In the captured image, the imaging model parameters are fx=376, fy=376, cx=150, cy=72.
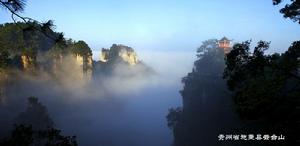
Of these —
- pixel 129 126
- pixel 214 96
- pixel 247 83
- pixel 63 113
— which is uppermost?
pixel 247 83

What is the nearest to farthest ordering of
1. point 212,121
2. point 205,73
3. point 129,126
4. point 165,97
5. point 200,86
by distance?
point 212,121, point 200,86, point 205,73, point 129,126, point 165,97

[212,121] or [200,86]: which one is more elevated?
[200,86]

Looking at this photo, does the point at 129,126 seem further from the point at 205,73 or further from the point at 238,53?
the point at 238,53

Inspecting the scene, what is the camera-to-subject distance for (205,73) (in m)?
65.2

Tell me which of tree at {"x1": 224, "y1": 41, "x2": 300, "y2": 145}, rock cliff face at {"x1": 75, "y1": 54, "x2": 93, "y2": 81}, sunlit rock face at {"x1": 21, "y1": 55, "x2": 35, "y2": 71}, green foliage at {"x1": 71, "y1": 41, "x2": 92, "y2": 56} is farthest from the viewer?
rock cliff face at {"x1": 75, "y1": 54, "x2": 93, "y2": 81}

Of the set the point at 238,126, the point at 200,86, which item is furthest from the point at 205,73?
the point at 238,126

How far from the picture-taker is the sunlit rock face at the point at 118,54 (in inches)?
4424

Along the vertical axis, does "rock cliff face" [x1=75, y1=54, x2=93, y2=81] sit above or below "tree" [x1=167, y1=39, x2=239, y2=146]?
above

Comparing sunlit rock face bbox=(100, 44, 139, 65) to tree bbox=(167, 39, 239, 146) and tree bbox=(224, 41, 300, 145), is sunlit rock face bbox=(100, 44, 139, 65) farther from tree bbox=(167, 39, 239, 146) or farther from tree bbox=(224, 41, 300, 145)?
tree bbox=(224, 41, 300, 145)

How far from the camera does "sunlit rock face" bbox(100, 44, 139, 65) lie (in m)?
112

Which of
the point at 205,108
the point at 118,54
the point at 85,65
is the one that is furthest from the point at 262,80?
the point at 118,54

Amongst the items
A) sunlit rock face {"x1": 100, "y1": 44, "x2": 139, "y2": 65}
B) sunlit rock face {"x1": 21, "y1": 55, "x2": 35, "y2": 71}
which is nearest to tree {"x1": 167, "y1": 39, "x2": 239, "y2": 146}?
sunlit rock face {"x1": 21, "y1": 55, "x2": 35, "y2": 71}

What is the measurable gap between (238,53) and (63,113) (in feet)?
195

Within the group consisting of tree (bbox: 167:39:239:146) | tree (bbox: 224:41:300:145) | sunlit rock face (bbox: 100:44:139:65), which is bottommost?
tree (bbox: 167:39:239:146)
